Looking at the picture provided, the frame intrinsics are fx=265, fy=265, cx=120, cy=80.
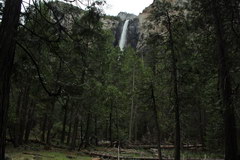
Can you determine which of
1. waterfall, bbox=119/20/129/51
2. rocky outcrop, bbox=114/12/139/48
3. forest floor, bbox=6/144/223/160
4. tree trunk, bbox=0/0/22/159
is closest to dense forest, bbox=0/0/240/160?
tree trunk, bbox=0/0/22/159

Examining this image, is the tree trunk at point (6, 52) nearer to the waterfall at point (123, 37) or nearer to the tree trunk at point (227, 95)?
the tree trunk at point (227, 95)

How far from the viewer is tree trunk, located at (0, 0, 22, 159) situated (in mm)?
4676

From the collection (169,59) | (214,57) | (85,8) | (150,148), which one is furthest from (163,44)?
(150,148)

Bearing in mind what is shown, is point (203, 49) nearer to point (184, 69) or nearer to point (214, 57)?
point (214, 57)

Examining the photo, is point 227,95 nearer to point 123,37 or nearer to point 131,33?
point 123,37

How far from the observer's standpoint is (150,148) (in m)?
29.7

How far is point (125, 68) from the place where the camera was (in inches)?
1423

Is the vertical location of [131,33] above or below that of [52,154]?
above

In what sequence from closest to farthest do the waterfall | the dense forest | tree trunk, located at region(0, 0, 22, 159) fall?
tree trunk, located at region(0, 0, 22, 159), the dense forest, the waterfall

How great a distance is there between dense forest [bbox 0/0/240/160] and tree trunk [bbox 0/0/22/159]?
0.06ft

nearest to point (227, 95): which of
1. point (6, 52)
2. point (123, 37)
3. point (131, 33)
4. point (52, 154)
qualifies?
point (6, 52)

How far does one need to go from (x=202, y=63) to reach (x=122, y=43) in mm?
50958

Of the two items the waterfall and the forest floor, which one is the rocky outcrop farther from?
the forest floor

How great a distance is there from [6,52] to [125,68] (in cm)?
3157
